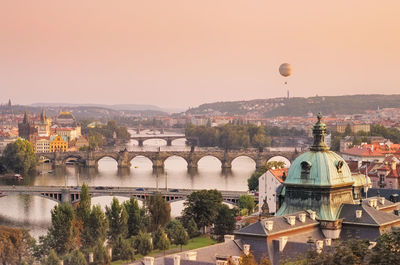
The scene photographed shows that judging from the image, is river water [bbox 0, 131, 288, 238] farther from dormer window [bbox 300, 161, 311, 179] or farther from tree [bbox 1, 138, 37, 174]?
dormer window [bbox 300, 161, 311, 179]

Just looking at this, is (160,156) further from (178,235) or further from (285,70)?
(178,235)

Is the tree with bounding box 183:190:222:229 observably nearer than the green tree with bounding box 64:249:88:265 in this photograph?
No

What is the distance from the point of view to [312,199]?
24234 mm

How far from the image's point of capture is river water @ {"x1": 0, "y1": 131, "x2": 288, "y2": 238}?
49.9 meters

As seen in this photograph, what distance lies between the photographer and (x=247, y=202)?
47.8 m

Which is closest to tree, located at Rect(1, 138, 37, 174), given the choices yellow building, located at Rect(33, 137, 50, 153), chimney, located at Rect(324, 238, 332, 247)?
yellow building, located at Rect(33, 137, 50, 153)

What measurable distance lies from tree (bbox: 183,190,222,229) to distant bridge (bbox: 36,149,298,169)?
49.6m

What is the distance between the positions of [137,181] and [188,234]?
114 ft

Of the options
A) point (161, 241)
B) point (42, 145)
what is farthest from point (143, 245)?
point (42, 145)

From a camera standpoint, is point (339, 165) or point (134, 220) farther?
point (134, 220)

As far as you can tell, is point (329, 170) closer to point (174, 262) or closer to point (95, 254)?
point (174, 262)

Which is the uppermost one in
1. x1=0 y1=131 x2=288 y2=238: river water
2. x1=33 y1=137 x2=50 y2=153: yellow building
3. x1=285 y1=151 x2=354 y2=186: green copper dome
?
x1=285 y1=151 x2=354 y2=186: green copper dome

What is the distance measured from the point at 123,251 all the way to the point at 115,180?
41.9m

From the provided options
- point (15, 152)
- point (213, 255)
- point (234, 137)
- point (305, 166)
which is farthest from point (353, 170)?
point (234, 137)
